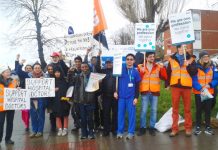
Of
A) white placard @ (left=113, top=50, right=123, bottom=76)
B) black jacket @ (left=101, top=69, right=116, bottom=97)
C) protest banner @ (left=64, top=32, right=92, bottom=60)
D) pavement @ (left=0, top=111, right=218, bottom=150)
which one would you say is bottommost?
pavement @ (left=0, top=111, right=218, bottom=150)

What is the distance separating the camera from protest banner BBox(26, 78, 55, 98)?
28.2ft

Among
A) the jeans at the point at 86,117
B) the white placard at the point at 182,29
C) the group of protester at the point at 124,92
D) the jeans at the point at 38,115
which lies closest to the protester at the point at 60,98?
the group of protester at the point at 124,92

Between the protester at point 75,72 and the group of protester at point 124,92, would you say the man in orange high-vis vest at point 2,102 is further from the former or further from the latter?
the protester at point 75,72

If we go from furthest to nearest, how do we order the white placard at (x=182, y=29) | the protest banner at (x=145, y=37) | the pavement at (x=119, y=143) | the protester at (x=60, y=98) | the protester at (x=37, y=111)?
the protester at (x=37, y=111), the protester at (x=60, y=98), the protest banner at (x=145, y=37), the white placard at (x=182, y=29), the pavement at (x=119, y=143)

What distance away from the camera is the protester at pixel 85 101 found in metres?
8.20

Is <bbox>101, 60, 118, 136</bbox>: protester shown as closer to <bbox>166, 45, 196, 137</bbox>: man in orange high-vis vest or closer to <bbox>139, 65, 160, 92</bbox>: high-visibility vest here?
<bbox>139, 65, 160, 92</bbox>: high-visibility vest

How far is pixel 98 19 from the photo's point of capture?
9023 mm

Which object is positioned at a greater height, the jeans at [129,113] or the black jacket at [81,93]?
the black jacket at [81,93]

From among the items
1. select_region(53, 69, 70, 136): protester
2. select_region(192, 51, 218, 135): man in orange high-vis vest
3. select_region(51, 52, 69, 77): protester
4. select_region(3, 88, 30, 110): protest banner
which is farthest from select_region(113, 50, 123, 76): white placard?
select_region(3, 88, 30, 110): protest banner

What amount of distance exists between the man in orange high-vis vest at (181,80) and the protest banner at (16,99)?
363 centimetres

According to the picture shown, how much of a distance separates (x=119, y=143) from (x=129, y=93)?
123 cm

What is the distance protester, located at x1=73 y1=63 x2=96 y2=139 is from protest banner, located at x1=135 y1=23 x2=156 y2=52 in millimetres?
1447

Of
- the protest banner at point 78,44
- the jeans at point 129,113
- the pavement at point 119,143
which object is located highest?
the protest banner at point 78,44

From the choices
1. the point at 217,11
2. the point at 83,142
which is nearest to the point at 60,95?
the point at 83,142
